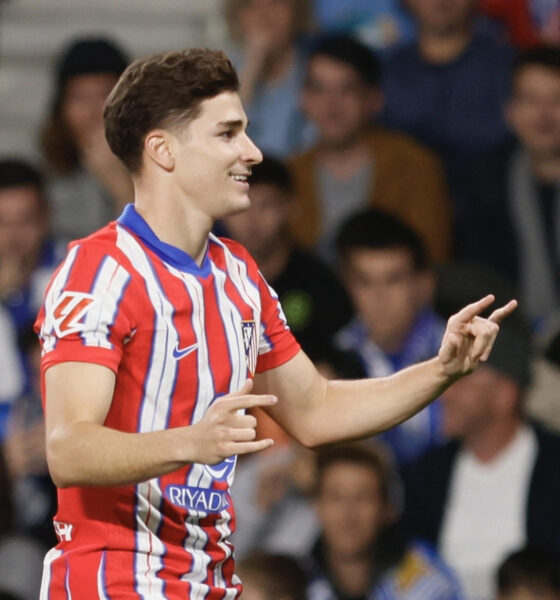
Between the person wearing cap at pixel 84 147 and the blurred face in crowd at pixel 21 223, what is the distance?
208 mm

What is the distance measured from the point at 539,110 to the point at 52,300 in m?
3.77

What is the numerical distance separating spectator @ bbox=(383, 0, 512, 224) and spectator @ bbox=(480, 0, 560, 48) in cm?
18

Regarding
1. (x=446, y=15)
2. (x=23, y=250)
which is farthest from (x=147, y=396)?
(x=446, y=15)

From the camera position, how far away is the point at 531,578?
511 centimetres

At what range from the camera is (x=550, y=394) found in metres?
5.66

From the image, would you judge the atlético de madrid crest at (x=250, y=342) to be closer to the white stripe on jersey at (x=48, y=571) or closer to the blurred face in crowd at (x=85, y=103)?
the white stripe on jersey at (x=48, y=571)

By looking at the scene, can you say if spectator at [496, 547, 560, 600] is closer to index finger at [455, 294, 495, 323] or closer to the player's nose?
index finger at [455, 294, 495, 323]

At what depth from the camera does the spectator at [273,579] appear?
525 cm

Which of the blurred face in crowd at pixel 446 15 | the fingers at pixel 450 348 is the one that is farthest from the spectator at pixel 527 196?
the fingers at pixel 450 348

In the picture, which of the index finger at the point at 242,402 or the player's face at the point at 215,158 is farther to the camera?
the player's face at the point at 215,158

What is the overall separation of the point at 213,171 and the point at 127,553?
78 centimetres

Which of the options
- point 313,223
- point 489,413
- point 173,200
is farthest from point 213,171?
point 313,223

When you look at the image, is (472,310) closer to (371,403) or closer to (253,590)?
(371,403)

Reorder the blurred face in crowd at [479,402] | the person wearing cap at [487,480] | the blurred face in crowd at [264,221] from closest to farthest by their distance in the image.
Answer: the person wearing cap at [487,480] < the blurred face in crowd at [479,402] < the blurred face in crowd at [264,221]
